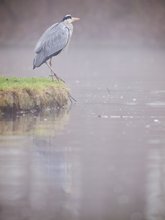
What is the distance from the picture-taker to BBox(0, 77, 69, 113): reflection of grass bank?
1172 centimetres

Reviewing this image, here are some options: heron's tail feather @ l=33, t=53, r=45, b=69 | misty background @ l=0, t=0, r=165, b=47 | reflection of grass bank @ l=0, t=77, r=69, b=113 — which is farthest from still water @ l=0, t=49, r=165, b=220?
misty background @ l=0, t=0, r=165, b=47

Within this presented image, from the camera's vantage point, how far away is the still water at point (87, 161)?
6223mm

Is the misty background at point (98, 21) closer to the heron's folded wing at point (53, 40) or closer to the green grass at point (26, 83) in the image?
the heron's folded wing at point (53, 40)

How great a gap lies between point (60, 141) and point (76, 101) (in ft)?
14.3

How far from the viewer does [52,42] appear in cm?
1410

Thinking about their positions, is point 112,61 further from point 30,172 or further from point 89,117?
point 30,172

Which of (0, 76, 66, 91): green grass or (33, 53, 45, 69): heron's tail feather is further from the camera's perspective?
(33, 53, 45, 69): heron's tail feather

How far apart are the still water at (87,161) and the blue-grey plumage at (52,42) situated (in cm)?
81

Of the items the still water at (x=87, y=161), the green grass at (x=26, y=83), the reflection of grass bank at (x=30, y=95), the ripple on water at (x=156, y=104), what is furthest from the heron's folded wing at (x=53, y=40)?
the ripple on water at (x=156, y=104)

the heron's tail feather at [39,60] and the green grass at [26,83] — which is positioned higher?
the heron's tail feather at [39,60]

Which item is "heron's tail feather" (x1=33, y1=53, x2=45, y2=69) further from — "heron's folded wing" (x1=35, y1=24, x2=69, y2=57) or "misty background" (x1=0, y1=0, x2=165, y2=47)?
"misty background" (x1=0, y1=0, x2=165, y2=47)

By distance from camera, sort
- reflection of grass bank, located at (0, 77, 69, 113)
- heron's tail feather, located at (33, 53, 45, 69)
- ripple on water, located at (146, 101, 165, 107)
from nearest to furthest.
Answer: reflection of grass bank, located at (0, 77, 69, 113) < ripple on water, located at (146, 101, 165, 107) < heron's tail feather, located at (33, 53, 45, 69)

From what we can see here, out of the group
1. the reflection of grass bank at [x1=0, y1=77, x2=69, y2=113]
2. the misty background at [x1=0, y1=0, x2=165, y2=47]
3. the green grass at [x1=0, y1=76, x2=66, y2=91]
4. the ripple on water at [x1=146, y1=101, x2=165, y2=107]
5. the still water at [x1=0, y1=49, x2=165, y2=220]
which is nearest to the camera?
the still water at [x1=0, y1=49, x2=165, y2=220]

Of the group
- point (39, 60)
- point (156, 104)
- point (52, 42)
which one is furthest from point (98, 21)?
point (156, 104)
